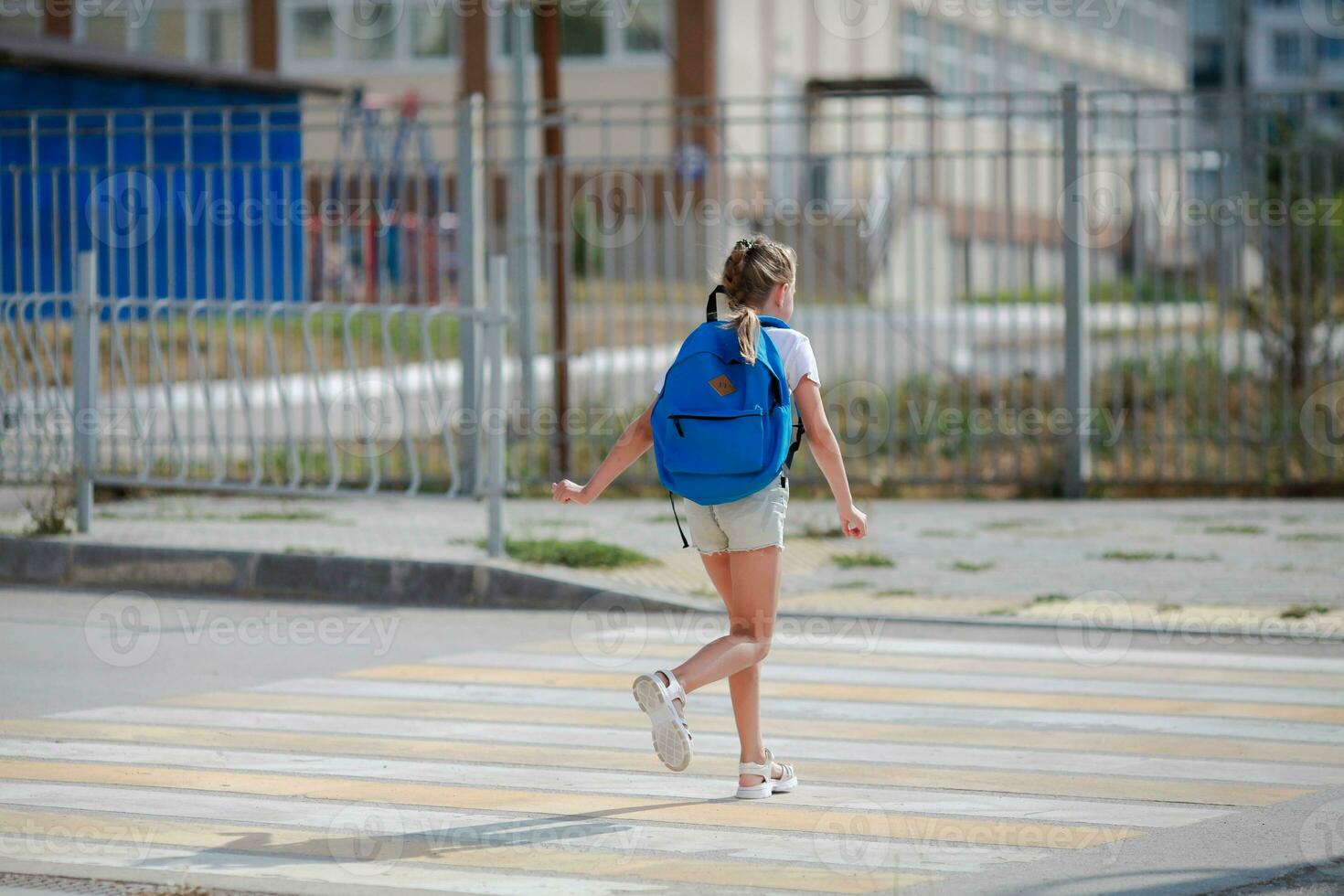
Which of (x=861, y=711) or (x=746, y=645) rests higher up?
(x=746, y=645)

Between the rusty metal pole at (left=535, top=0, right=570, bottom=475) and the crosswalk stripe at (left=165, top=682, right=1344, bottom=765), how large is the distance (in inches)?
268

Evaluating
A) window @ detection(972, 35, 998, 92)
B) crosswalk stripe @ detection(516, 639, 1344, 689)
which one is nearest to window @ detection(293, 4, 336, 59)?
window @ detection(972, 35, 998, 92)

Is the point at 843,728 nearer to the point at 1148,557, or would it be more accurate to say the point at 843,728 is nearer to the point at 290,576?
the point at 290,576

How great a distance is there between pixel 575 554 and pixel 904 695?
3177mm

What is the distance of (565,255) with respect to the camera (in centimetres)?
1448

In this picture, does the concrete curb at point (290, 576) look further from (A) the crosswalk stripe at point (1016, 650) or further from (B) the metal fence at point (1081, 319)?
(B) the metal fence at point (1081, 319)

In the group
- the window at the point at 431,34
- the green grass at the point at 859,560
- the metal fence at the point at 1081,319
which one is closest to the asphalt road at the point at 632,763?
the green grass at the point at 859,560

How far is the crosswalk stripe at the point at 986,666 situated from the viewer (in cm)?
789

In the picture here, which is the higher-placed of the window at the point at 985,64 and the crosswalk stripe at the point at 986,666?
the window at the point at 985,64

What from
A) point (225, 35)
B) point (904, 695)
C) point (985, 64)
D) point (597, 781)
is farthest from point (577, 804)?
point (985, 64)

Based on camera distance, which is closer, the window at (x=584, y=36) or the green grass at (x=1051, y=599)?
the green grass at (x=1051, y=599)

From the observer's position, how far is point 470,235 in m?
12.6

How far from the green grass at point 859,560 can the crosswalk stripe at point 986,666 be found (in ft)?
7.00

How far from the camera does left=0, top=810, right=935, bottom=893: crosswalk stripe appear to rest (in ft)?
16.0
